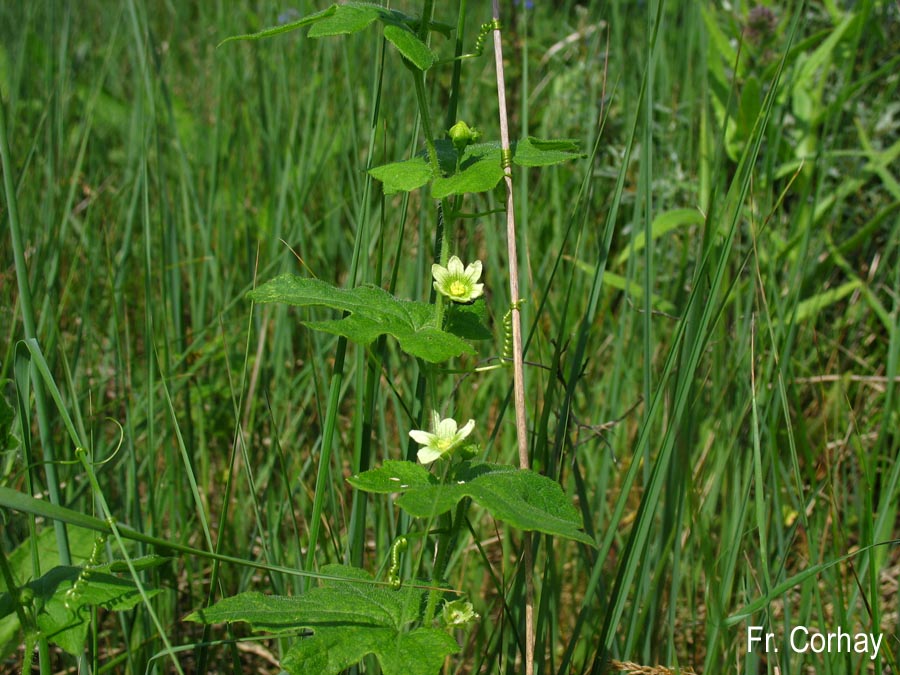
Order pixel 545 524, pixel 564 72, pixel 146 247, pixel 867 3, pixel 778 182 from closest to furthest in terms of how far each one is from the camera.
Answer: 1. pixel 545 524
2. pixel 146 247
3. pixel 867 3
4. pixel 778 182
5. pixel 564 72

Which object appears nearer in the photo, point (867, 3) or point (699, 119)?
point (867, 3)

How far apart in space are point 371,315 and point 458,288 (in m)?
0.08

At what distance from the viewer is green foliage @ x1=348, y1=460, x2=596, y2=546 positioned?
0.61 metres

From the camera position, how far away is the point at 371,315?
2.39 feet

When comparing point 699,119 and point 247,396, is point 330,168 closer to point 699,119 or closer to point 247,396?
point 247,396

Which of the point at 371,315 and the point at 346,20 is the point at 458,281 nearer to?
the point at 371,315

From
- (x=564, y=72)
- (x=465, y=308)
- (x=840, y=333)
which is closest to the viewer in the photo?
(x=465, y=308)

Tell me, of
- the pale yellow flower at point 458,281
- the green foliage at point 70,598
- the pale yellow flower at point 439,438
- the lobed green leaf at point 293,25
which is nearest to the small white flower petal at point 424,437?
the pale yellow flower at point 439,438

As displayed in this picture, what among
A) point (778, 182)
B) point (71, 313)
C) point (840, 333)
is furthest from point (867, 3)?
point (71, 313)

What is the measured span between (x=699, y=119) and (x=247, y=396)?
1269mm

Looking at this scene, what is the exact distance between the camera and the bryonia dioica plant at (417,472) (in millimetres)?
644

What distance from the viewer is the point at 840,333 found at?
1.84m

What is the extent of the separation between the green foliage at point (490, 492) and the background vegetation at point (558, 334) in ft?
0.57

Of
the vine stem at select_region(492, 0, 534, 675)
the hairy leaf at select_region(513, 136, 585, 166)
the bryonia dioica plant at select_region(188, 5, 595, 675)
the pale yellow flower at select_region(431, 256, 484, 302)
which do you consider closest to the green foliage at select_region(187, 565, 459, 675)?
the bryonia dioica plant at select_region(188, 5, 595, 675)
